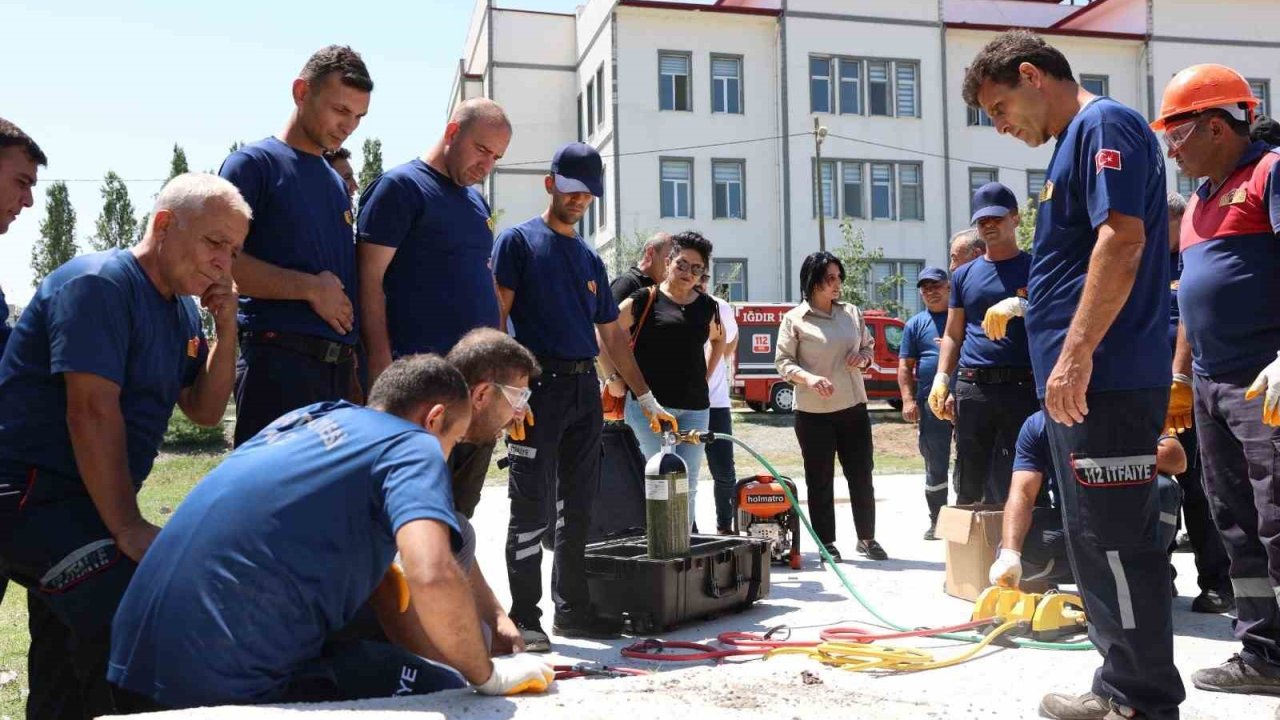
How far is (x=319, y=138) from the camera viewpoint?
4.02m

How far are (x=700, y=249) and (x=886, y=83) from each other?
28491 mm

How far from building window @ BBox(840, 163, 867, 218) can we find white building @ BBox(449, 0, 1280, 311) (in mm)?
42

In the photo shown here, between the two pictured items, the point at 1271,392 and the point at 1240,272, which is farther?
the point at 1240,272

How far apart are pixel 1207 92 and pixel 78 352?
3753 millimetres

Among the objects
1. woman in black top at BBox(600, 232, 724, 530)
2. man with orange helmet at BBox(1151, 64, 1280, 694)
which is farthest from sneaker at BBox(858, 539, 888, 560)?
man with orange helmet at BBox(1151, 64, 1280, 694)

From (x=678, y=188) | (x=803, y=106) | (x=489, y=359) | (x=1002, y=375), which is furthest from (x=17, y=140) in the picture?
(x=803, y=106)

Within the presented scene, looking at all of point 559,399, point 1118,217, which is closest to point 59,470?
point 559,399

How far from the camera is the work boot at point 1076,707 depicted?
3.28 meters

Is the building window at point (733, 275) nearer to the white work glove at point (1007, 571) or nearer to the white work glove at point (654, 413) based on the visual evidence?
the white work glove at point (654, 413)

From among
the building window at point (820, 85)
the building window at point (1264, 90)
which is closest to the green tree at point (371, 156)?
the building window at point (820, 85)

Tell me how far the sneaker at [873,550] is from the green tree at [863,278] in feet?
75.0

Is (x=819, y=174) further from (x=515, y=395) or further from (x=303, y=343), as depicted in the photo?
(x=515, y=395)

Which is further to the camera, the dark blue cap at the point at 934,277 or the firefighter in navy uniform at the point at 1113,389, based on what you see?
the dark blue cap at the point at 934,277

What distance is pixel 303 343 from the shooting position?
389 centimetres
